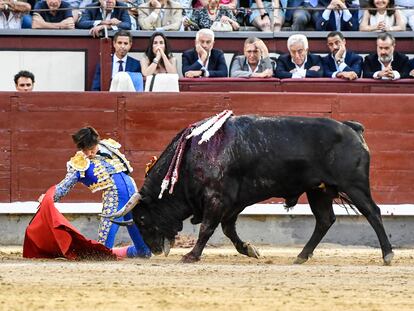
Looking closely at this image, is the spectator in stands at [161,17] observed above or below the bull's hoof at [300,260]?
above

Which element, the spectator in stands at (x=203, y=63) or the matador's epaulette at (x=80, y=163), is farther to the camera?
the spectator in stands at (x=203, y=63)

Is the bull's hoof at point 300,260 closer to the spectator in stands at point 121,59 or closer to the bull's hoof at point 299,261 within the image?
the bull's hoof at point 299,261

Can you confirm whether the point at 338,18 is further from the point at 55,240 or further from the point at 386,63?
the point at 55,240

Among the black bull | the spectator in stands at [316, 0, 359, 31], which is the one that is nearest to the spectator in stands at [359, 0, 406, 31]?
the spectator in stands at [316, 0, 359, 31]

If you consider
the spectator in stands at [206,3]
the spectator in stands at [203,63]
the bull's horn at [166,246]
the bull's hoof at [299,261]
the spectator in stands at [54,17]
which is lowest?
the bull's hoof at [299,261]

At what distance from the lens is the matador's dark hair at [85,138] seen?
1104 cm

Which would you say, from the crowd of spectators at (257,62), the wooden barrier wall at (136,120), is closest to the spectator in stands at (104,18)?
Result: the crowd of spectators at (257,62)

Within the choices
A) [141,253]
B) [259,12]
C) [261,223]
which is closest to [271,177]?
[141,253]

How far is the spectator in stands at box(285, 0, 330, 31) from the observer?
1444 centimetres

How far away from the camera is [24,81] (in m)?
13.5

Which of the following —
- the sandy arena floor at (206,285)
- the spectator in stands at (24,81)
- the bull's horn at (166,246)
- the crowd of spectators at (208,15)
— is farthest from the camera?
the crowd of spectators at (208,15)

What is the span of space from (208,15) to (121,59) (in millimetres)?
1028

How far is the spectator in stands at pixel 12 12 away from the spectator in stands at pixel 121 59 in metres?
0.88

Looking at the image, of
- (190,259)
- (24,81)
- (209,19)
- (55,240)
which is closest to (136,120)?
(24,81)
